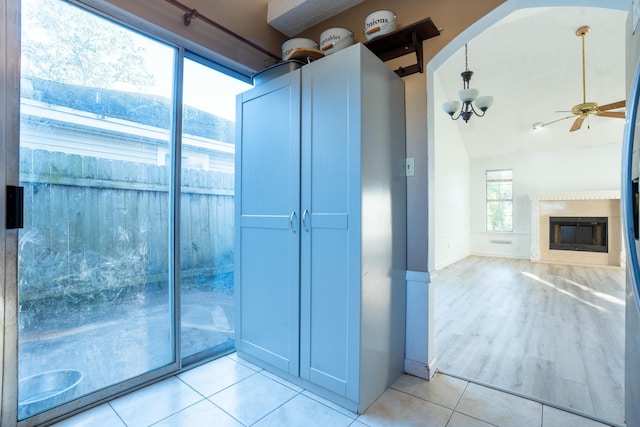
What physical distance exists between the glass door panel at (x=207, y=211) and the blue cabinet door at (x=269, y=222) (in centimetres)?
23

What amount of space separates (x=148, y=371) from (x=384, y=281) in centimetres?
160

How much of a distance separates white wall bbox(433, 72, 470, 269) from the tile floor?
14.2ft

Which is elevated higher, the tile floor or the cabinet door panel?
the cabinet door panel

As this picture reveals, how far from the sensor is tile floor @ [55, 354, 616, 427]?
1524 millimetres

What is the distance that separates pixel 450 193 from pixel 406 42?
17.7 feet

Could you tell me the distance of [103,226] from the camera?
1.74m

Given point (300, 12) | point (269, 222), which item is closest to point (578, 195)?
point (300, 12)

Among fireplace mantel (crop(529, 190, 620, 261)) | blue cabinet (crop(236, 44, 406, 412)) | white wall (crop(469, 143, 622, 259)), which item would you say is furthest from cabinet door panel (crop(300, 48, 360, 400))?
white wall (crop(469, 143, 622, 259))

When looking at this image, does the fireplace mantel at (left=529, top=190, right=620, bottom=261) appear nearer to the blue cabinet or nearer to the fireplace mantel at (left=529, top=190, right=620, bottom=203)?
the fireplace mantel at (left=529, top=190, right=620, bottom=203)

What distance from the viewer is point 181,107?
80.1 inches

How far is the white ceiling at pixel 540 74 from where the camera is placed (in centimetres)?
393

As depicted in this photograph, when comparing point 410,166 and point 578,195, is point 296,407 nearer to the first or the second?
point 410,166

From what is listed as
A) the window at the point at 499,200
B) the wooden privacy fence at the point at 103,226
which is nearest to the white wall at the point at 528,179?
the window at the point at 499,200

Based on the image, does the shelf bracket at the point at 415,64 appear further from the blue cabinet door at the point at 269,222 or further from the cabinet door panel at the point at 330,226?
the blue cabinet door at the point at 269,222
